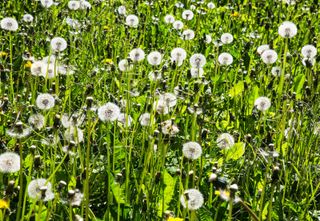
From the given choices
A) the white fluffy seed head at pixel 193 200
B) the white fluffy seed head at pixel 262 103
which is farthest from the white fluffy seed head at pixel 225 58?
the white fluffy seed head at pixel 193 200

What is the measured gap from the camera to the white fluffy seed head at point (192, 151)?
1.60 meters

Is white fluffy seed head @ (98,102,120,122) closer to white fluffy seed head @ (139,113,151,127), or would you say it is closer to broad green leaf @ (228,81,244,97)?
white fluffy seed head @ (139,113,151,127)

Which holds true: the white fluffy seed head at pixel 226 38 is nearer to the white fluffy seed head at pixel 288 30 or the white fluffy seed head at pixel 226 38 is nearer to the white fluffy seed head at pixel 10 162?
the white fluffy seed head at pixel 288 30

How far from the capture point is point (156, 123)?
89.3 inches

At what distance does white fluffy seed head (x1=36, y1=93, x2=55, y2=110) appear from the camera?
1.89 meters

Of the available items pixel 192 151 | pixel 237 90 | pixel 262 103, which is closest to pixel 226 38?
pixel 237 90

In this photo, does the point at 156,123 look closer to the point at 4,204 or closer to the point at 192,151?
the point at 192,151

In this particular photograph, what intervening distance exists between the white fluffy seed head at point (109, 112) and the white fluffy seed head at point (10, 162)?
0.39m

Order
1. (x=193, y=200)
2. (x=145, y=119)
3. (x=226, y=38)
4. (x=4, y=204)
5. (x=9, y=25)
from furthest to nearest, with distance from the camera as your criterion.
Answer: (x=226, y=38) → (x=9, y=25) → (x=145, y=119) → (x=193, y=200) → (x=4, y=204)

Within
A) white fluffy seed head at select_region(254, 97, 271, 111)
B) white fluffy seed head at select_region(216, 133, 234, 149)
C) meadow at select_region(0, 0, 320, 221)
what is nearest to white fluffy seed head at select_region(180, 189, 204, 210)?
meadow at select_region(0, 0, 320, 221)

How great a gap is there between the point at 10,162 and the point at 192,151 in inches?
18.8

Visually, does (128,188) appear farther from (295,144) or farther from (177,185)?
(295,144)

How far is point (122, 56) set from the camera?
2.90 meters

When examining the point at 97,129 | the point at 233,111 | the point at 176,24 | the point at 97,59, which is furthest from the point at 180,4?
the point at 97,129
